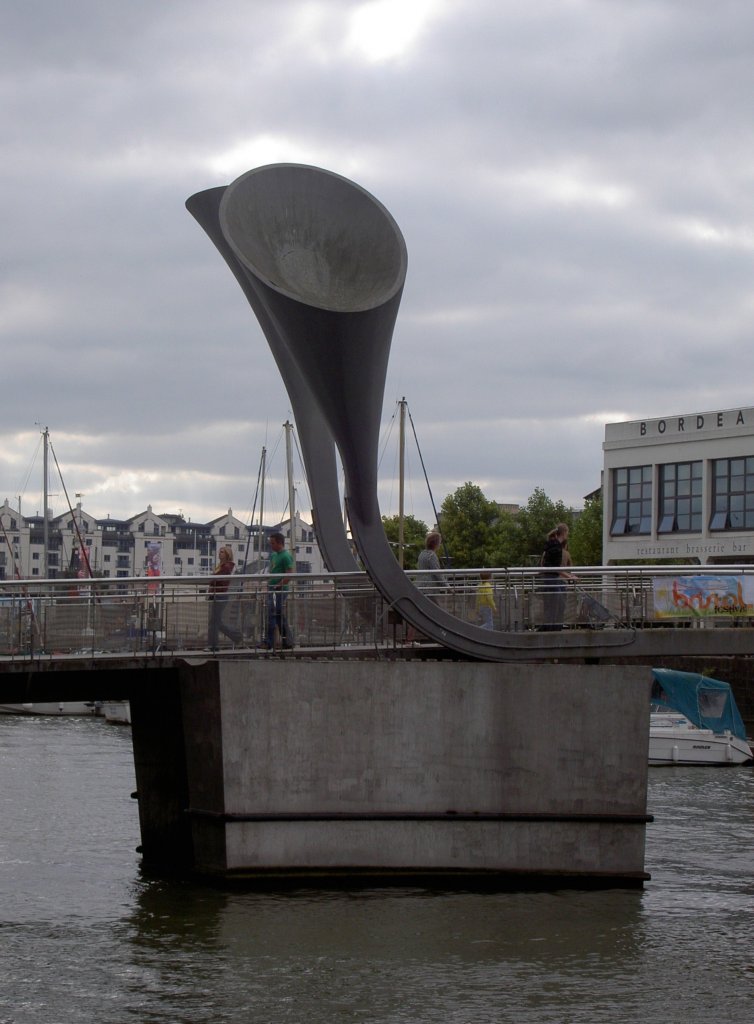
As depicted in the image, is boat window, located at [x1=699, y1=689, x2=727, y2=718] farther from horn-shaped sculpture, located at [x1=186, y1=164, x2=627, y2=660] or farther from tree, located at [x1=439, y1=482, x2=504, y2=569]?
tree, located at [x1=439, y1=482, x2=504, y2=569]

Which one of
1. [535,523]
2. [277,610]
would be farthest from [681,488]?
[277,610]

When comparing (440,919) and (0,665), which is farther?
(0,665)

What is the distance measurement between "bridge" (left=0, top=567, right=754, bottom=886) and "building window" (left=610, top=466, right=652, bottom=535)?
52939 mm

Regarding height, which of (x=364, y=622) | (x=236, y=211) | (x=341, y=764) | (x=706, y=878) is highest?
(x=236, y=211)

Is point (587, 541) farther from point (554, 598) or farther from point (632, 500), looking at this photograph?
point (554, 598)

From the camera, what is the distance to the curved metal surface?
2255 centimetres

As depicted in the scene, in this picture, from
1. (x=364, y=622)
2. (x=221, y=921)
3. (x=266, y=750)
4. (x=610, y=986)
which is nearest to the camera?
(x=610, y=986)

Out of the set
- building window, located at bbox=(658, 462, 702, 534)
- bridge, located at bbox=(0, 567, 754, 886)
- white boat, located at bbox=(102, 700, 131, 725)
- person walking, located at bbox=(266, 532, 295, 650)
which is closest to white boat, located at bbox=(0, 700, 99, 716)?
white boat, located at bbox=(102, 700, 131, 725)

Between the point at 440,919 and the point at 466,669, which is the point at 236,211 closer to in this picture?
the point at 466,669

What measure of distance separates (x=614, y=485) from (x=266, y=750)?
2252 inches

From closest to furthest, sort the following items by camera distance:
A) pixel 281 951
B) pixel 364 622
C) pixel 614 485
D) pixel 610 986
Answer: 1. pixel 610 986
2. pixel 281 951
3. pixel 364 622
4. pixel 614 485

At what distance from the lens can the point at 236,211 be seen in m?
19.2

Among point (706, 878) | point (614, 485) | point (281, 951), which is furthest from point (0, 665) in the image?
Result: point (614, 485)

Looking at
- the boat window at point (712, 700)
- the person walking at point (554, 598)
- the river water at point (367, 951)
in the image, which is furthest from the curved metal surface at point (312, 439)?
the boat window at point (712, 700)
